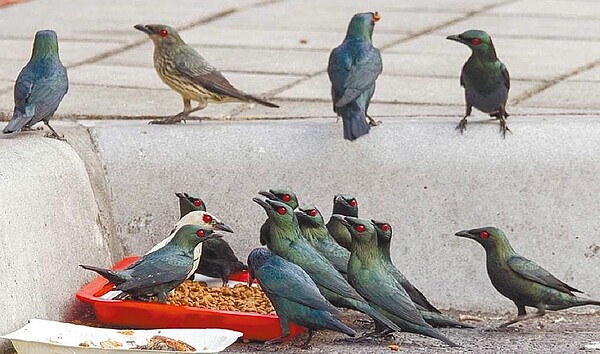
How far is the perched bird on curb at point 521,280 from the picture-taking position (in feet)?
19.2

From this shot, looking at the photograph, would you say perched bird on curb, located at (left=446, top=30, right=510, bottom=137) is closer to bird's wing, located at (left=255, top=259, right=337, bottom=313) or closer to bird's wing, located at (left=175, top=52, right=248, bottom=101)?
bird's wing, located at (left=175, top=52, right=248, bottom=101)

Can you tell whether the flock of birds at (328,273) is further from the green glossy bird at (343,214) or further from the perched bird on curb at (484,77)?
the perched bird on curb at (484,77)

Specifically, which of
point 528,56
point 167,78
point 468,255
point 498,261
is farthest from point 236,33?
point 498,261

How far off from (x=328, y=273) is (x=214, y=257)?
92 cm

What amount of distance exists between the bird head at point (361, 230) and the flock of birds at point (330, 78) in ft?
3.22

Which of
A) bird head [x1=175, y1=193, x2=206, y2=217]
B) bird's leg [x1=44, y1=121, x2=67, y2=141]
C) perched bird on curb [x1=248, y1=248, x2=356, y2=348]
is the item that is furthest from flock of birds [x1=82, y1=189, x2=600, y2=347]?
bird's leg [x1=44, y1=121, x2=67, y2=141]

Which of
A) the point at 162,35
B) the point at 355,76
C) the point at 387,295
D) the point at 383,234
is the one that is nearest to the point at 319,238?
the point at 383,234

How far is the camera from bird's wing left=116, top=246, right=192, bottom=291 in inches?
225

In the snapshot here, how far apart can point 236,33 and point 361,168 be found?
13.0 ft

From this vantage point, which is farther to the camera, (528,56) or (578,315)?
(528,56)

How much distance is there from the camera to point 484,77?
22.0 ft

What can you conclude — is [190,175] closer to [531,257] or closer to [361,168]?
[361,168]

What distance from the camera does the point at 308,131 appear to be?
6.83 meters

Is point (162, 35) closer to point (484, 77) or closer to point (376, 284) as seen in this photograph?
point (484, 77)
